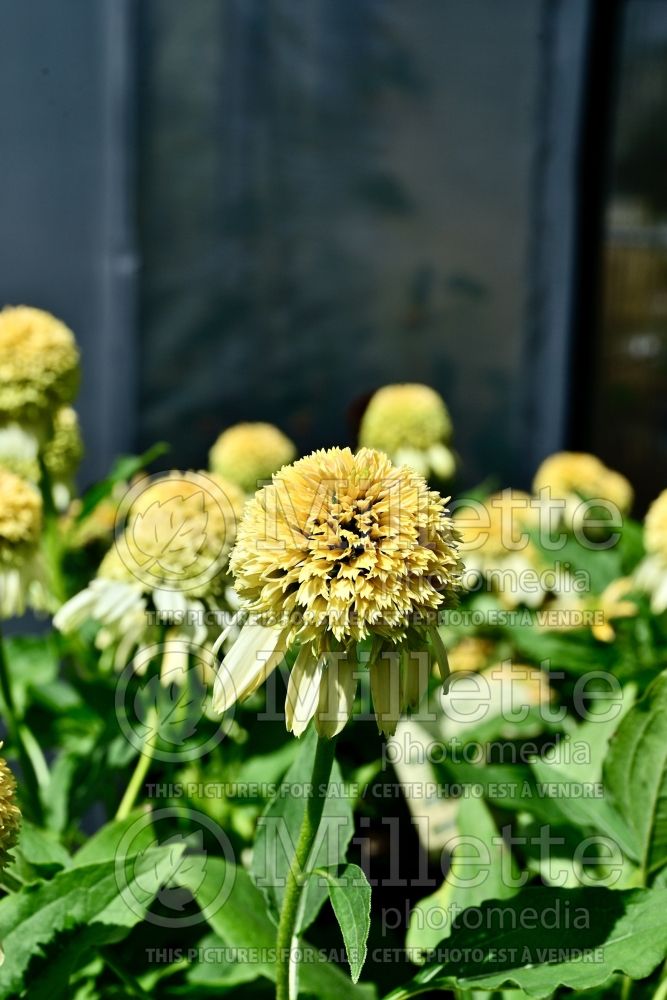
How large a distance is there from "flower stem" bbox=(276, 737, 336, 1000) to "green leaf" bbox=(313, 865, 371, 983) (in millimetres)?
19

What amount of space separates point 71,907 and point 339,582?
0.89 feet

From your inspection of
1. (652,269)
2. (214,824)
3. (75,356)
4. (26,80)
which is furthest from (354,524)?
(652,269)

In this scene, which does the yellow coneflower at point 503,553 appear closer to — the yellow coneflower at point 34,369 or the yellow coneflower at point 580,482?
the yellow coneflower at point 580,482

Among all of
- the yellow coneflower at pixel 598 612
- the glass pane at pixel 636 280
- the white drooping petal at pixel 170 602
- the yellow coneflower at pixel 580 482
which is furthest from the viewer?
the glass pane at pixel 636 280

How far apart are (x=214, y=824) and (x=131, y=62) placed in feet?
5.09

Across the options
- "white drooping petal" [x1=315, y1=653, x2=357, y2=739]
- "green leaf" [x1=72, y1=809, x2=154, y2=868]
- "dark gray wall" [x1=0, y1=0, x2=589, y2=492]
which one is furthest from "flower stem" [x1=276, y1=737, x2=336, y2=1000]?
"dark gray wall" [x1=0, y1=0, x2=589, y2=492]

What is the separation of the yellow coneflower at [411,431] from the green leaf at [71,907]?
0.74m

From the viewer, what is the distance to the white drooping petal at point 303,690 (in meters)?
0.53

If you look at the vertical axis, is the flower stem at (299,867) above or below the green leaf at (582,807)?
above

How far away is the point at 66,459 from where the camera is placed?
4.13 ft

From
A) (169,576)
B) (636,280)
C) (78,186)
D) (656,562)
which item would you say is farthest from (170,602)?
(636,280)

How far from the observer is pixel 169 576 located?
2.85 ft

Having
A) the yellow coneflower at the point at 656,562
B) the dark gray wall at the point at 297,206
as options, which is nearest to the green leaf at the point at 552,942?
the yellow coneflower at the point at 656,562

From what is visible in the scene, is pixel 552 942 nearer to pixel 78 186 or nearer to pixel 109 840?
pixel 109 840
